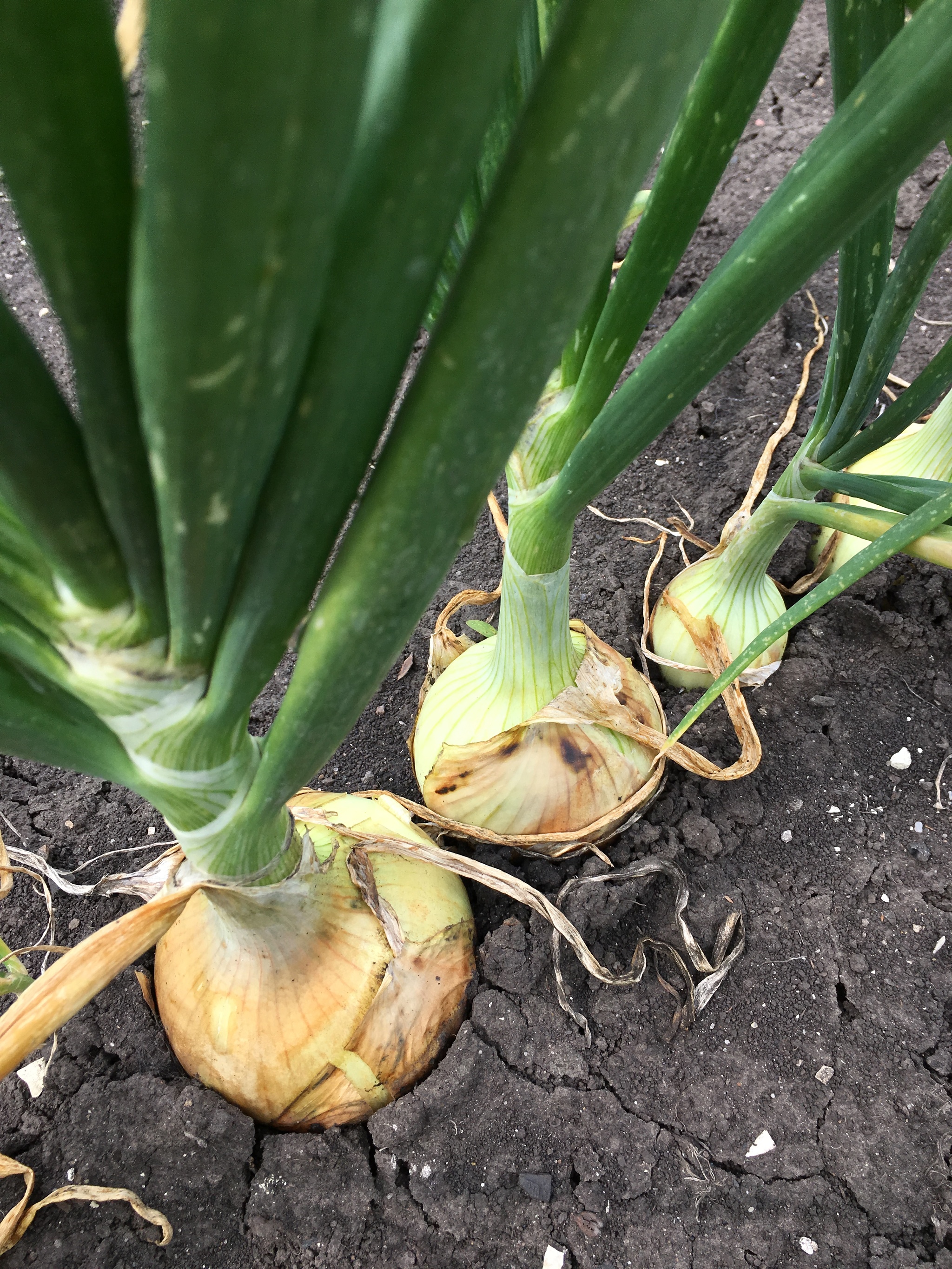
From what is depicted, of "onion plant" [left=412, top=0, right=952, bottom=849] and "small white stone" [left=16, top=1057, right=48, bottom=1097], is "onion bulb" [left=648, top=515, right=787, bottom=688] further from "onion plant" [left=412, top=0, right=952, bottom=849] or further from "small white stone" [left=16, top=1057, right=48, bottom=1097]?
"small white stone" [left=16, top=1057, right=48, bottom=1097]

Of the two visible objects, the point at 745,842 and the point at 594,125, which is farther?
the point at 745,842

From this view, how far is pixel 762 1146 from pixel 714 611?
1.95 ft

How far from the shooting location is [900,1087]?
31.9 inches

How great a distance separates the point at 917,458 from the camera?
1163 mm

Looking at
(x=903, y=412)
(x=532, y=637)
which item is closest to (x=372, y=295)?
(x=532, y=637)

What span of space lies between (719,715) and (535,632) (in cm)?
37

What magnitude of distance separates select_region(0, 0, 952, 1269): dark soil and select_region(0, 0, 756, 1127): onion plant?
1.15 ft

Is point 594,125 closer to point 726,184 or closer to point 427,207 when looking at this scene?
point 427,207

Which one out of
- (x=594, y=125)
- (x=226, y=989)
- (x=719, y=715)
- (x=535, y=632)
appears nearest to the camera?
(x=594, y=125)

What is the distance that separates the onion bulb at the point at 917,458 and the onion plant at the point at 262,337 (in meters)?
0.89

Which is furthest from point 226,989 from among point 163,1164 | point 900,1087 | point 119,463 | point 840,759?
point 840,759

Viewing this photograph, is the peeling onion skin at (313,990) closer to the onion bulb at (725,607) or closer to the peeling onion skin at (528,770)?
the peeling onion skin at (528,770)

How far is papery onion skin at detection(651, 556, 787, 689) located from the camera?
3.53 feet

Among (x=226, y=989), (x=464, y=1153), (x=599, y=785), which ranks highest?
(x=226, y=989)
